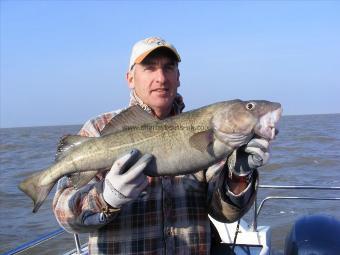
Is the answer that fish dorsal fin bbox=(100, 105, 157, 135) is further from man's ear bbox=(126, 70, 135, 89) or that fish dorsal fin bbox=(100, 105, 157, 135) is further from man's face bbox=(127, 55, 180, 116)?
man's ear bbox=(126, 70, 135, 89)

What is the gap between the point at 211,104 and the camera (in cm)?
332

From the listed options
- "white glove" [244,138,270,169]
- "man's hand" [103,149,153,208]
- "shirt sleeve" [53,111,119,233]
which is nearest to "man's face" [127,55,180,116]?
"shirt sleeve" [53,111,119,233]

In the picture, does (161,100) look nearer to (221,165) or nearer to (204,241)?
(221,165)

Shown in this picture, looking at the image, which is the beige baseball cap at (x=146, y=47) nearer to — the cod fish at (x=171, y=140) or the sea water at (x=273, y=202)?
the cod fish at (x=171, y=140)

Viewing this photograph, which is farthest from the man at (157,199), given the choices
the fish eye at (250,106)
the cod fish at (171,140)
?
the fish eye at (250,106)

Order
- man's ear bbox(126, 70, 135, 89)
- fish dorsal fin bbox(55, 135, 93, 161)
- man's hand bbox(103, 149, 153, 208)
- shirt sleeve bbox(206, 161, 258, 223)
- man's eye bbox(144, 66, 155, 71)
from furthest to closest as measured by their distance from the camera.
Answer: man's ear bbox(126, 70, 135, 89) < man's eye bbox(144, 66, 155, 71) < shirt sleeve bbox(206, 161, 258, 223) < fish dorsal fin bbox(55, 135, 93, 161) < man's hand bbox(103, 149, 153, 208)

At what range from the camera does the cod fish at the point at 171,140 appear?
3.10 metres

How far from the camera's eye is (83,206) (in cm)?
338

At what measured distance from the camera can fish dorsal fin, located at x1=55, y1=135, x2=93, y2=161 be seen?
3.31m

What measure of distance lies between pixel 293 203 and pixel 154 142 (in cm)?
1144

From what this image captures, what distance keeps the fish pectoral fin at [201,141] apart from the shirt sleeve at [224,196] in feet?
1.62

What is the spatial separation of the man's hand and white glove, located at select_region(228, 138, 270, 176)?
2.08 feet

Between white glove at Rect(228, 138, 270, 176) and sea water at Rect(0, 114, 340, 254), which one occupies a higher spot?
white glove at Rect(228, 138, 270, 176)

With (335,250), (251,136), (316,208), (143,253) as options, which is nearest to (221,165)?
(251,136)
